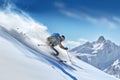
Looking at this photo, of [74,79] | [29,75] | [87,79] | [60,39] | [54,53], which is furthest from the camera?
[54,53]

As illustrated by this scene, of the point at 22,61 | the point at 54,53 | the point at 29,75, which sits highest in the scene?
the point at 54,53

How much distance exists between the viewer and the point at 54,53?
31453 mm

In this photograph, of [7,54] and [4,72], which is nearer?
[4,72]

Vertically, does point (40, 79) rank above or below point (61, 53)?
below

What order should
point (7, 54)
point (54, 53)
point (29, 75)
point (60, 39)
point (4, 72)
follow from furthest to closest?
point (54, 53), point (60, 39), point (7, 54), point (29, 75), point (4, 72)

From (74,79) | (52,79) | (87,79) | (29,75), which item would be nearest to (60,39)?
(87,79)

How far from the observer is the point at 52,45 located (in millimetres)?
30156

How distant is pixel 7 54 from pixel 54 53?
1439 cm

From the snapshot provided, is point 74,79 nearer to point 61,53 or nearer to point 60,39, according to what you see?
point 60,39

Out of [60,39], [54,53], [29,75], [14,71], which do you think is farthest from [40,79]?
[54,53]

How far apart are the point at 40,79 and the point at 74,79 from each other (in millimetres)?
7010

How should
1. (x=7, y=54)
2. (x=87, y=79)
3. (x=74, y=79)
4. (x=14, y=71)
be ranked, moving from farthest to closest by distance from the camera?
(x=87, y=79) → (x=74, y=79) → (x=7, y=54) → (x=14, y=71)

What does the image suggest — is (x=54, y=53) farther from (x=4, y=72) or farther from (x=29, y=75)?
(x=4, y=72)

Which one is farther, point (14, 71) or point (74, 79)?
point (74, 79)
